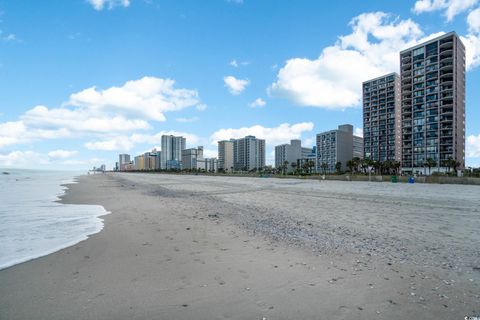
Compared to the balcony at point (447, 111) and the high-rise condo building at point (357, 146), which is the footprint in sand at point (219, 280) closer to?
Answer: the balcony at point (447, 111)

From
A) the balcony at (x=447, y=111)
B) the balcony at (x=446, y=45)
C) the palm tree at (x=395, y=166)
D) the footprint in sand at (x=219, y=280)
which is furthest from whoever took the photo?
the palm tree at (x=395, y=166)

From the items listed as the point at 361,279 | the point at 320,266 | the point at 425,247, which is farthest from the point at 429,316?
the point at 425,247

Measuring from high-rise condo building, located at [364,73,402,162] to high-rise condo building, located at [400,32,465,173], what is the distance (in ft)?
58.8

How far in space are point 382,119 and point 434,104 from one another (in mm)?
31020

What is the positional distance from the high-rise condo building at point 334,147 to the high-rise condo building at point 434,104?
58.6 metres

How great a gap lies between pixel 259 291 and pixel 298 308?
0.77m

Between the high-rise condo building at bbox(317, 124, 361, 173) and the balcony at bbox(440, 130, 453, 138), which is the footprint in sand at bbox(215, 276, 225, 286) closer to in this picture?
the balcony at bbox(440, 130, 453, 138)

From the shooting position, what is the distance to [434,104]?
8975cm

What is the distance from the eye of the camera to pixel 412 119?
9650 centimetres

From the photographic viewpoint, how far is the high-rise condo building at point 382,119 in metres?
117

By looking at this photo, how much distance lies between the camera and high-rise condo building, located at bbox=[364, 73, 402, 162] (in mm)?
117375

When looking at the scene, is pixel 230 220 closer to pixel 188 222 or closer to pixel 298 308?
pixel 188 222

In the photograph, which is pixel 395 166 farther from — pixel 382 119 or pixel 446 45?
pixel 446 45

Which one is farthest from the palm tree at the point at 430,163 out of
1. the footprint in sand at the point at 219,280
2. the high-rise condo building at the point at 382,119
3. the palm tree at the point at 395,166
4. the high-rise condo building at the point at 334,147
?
the footprint in sand at the point at 219,280
